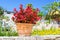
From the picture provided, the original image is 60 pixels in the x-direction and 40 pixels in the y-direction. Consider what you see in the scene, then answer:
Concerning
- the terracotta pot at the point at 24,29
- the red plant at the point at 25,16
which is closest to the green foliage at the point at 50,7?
the red plant at the point at 25,16

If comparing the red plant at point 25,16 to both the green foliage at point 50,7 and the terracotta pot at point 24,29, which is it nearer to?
the terracotta pot at point 24,29

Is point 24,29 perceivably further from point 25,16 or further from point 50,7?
point 50,7

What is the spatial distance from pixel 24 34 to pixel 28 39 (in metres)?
0.48

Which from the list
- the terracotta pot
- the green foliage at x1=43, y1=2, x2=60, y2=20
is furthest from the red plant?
the green foliage at x1=43, y1=2, x2=60, y2=20

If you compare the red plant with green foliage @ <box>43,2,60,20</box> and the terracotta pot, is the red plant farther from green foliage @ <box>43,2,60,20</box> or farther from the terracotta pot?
green foliage @ <box>43,2,60,20</box>

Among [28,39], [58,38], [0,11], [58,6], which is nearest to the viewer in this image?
[28,39]

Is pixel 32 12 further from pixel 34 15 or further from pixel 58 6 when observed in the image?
pixel 58 6

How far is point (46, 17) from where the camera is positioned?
25.1 m

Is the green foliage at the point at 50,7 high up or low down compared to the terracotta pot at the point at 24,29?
up

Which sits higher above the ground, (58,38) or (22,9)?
(22,9)

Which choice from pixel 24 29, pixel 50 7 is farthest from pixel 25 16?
pixel 50 7

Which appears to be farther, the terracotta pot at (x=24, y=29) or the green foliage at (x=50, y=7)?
the green foliage at (x=50, y=7)

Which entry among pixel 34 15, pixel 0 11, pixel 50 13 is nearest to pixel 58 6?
pixel 50 13

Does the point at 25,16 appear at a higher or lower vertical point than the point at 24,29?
higher
